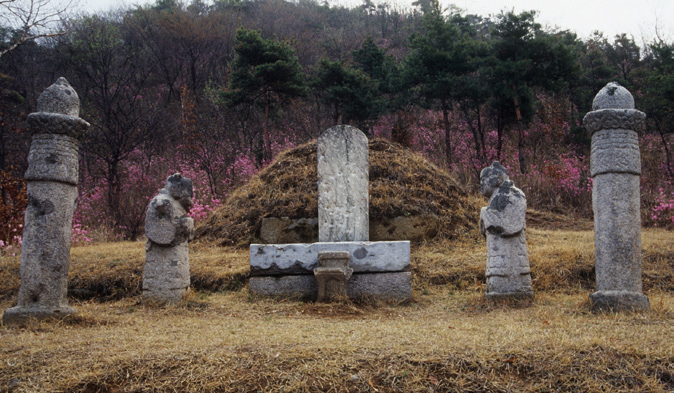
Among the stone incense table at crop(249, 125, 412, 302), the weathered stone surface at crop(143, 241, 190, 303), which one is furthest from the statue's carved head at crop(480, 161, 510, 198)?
the weathered stone surface at crop(143, 241, 190, 303)

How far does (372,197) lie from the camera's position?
893 cm

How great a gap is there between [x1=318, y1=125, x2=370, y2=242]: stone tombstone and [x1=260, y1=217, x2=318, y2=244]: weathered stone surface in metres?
1.42

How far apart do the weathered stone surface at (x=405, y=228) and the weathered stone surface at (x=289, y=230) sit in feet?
3.33

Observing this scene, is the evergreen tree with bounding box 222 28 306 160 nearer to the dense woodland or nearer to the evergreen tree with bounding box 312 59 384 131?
the dense woodland

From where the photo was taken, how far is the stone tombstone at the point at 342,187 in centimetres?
707

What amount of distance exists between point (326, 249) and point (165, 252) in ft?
6.29

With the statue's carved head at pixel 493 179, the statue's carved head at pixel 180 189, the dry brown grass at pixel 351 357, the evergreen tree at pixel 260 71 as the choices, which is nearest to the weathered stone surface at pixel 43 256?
the dry brown grass at pixel 351 357

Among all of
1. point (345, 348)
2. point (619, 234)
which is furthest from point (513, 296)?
point (345, 348)

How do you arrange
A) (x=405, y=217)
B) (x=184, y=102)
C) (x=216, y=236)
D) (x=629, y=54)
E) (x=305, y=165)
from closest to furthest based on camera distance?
(x=405, y=217), (x=216, y=236), (x=305, y=165), (x=184, y=102), (x=629, y=54)

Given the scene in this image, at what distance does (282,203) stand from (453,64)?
1000 cm

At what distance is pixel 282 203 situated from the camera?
902cm

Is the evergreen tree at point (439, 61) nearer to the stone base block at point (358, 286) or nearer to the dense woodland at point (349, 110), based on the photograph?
the dense woodland at point (349, 110)

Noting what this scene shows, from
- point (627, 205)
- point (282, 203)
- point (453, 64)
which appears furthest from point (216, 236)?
point (453, 64)

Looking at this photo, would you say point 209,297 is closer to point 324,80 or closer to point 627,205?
point 627,205
